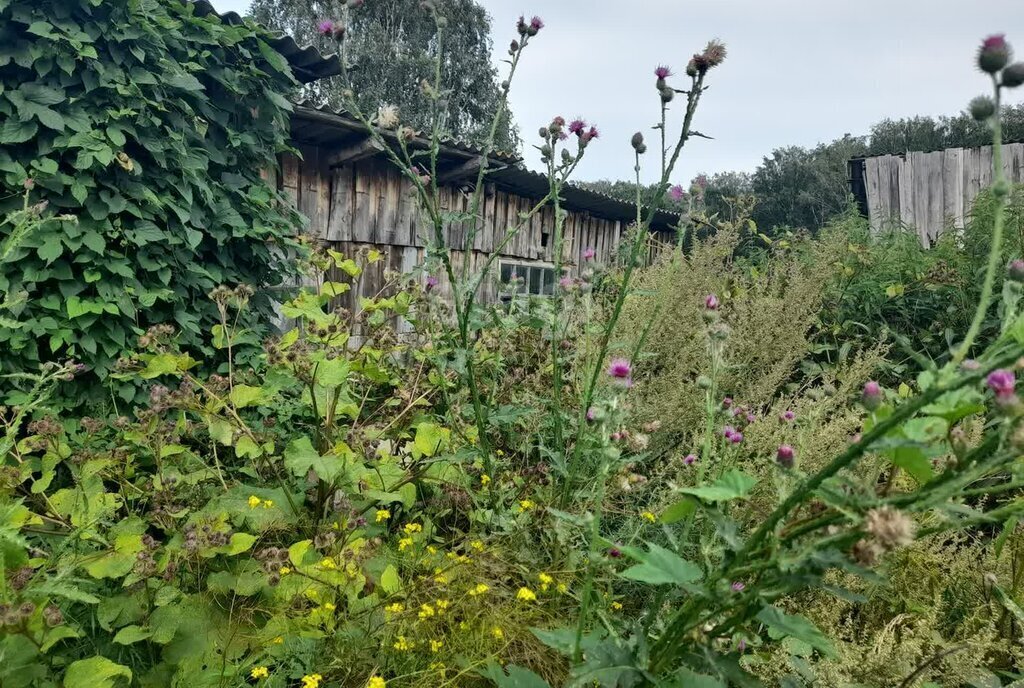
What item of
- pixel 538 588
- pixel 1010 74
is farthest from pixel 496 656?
pixel 1010 74

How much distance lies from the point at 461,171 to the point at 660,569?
5.74 metres

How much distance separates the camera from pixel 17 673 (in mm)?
1421

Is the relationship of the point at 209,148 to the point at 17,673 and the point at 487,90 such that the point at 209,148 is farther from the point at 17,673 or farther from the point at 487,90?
the point at 487,90

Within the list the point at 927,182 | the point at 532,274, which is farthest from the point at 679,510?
the point at 927,182

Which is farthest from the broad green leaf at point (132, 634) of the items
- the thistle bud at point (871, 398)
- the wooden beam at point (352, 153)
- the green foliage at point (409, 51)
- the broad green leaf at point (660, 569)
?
the green foliage at point (409, 51)

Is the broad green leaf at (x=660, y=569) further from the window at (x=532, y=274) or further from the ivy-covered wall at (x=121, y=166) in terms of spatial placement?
the window at (x=532, y=274)

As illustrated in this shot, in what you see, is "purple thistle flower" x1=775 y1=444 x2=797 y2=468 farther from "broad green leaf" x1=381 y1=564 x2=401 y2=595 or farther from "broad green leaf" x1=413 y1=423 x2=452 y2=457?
"broad green leaf" x1=413 y1=423 x2=452 y2=457

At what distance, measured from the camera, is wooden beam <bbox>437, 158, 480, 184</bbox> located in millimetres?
6183

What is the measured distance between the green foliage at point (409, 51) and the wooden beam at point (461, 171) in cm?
1444

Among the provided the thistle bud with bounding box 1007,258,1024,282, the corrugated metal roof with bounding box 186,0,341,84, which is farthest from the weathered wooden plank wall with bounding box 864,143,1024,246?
the thistle bud with bounding box 1007,258,1024,282

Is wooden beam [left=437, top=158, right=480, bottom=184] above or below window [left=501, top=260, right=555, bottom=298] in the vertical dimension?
above

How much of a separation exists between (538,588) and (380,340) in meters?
1.11

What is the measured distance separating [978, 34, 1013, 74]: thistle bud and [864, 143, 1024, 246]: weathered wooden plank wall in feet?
23.9

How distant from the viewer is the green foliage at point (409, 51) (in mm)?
20891
